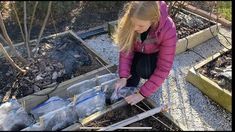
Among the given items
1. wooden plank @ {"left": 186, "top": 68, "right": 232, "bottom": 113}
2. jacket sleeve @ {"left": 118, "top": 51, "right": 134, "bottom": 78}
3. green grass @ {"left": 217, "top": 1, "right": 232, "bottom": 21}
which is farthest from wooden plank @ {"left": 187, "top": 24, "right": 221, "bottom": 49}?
jacket sleeve @ {"left": 118, "top": 51, "right": 134, "bottom": 78}

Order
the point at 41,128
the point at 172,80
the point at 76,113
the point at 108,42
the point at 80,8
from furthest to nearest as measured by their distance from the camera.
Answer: the point at 80,8 → the point at 108,42 → the point at 172,80 → the point at 76,113 → the point at 41,128

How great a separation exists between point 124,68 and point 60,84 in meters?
0.64

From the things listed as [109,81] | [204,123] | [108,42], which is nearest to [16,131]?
[109,81]

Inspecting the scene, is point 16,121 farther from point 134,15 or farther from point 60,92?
point 134,15

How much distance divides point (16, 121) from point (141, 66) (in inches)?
46.7

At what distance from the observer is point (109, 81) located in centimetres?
302

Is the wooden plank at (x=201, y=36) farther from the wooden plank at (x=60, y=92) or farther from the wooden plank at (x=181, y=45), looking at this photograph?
the wooden plank at (x=60, y=92)

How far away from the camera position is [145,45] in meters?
2.92

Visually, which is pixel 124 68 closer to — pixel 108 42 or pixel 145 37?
pixel 145 37

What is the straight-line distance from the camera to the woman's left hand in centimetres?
282

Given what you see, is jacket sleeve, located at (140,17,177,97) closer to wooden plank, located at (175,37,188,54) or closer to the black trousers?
the black trousers

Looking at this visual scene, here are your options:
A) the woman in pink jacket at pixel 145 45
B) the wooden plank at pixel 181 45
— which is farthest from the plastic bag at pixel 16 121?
the wooden plank at pixel 181 45

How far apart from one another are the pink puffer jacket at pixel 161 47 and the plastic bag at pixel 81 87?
Result: 1.05ft

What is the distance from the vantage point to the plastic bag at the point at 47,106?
2934mm
